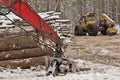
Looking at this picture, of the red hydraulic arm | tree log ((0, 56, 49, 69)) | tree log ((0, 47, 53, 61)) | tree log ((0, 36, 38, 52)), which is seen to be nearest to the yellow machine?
tree log ((0, 36, 38, 52))

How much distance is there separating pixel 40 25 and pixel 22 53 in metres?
3.16

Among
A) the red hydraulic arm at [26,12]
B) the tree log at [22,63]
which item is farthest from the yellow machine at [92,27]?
the red hydraulic arm at [26,12]

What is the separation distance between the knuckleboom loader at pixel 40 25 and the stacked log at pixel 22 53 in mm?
1851

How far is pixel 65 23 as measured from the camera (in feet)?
72.6

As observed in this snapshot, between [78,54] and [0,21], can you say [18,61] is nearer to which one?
[78,54]

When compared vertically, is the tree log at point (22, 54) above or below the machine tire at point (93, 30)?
below

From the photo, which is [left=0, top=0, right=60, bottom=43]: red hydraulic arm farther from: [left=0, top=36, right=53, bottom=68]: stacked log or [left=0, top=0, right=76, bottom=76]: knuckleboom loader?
[left=0, top=36, right=53, bottom=68]: stacked log

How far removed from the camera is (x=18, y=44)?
12828mm

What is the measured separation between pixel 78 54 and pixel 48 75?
5.33 m

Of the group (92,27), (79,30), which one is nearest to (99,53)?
(92,27)

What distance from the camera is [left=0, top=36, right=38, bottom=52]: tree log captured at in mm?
12789

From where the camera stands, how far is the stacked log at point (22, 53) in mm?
12336

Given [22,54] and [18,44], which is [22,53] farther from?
[18,44]

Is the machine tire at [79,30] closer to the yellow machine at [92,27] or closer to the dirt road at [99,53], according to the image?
the yellow machine at [92,27]
